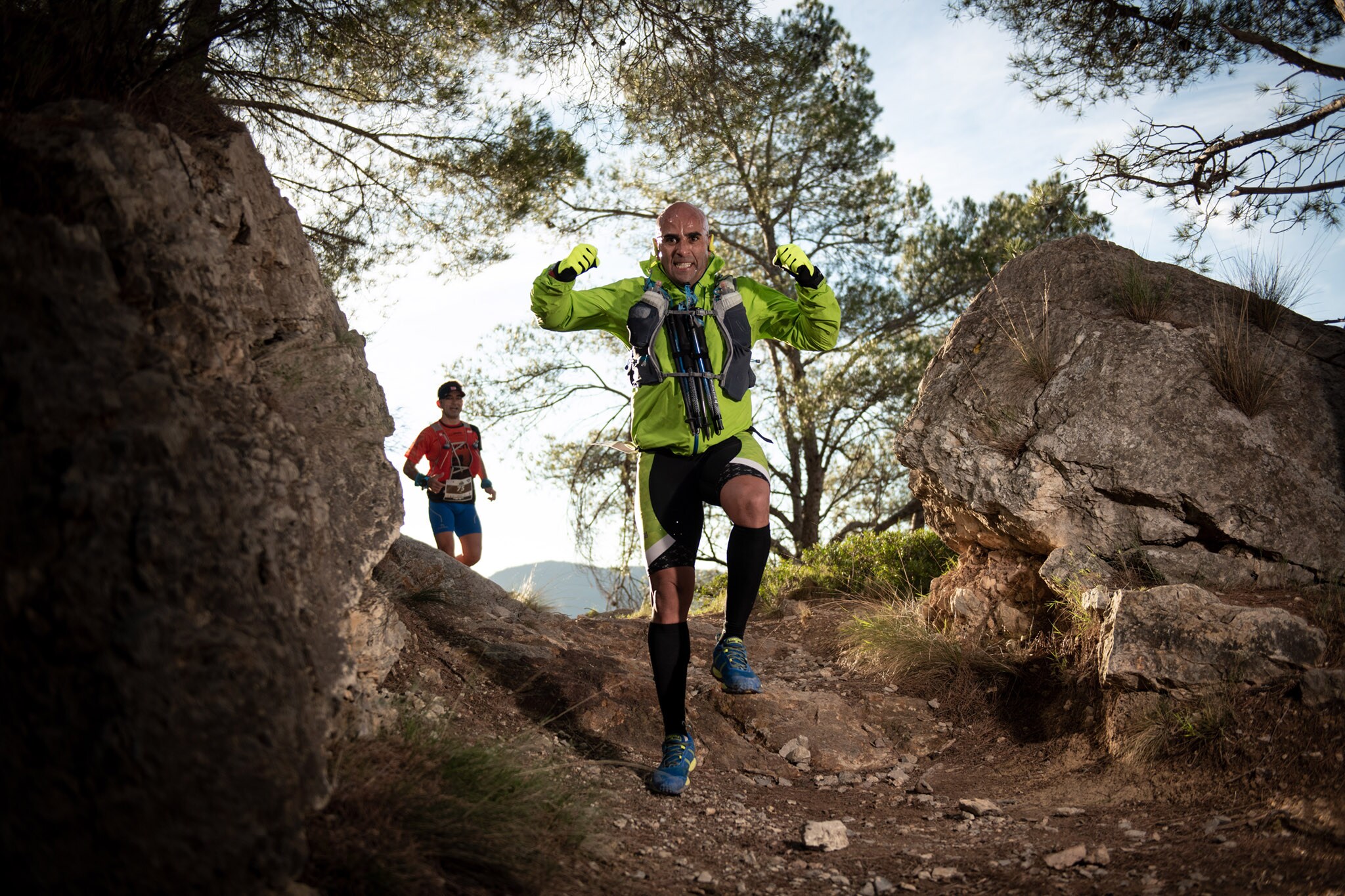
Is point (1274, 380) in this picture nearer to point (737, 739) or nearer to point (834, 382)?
point (737, 739)

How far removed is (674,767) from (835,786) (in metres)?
1.08

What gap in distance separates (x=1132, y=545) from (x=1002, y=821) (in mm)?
1829

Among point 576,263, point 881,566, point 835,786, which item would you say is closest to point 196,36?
point 576,263

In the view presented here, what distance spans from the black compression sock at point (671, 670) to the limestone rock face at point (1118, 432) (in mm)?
2371

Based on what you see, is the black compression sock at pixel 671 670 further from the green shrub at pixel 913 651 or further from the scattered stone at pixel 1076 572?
the scattered stone at pixel 1076 572

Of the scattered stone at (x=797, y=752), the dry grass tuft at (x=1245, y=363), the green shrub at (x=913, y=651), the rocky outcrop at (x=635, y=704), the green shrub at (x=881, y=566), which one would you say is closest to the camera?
the rocky outcrop at (x=635, y=704)

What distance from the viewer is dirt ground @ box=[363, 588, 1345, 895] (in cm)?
308

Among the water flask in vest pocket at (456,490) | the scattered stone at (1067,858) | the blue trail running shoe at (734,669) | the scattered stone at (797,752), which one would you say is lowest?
the scattered stone at (1067,858)

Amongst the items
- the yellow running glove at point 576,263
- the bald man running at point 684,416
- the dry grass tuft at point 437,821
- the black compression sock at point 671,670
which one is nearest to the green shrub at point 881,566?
the bald man running at point 684,416

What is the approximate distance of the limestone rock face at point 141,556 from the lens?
187 centimetres

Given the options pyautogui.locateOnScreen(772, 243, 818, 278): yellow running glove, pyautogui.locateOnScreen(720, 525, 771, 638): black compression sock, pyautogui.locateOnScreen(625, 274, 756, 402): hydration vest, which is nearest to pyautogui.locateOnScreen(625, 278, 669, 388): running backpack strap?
pyautogui.locateOnScreen(625, 274, 756, 402): hydration vest

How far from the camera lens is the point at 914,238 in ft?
43.0

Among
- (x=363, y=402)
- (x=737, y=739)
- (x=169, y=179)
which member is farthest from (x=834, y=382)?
(x=169, y=179)

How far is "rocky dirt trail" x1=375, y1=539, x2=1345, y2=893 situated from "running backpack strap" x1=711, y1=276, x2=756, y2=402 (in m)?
1.65
